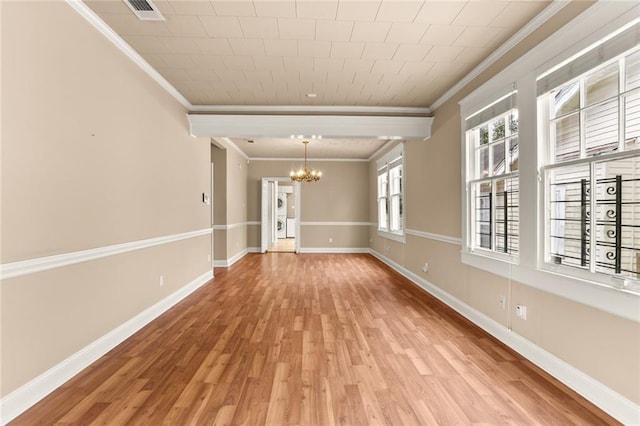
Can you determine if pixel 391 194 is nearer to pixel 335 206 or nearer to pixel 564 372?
pixel 335 206

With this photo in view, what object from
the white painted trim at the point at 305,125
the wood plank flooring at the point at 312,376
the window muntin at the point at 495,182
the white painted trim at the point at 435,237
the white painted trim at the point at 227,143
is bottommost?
the wood plank flooring at the point at 312,376

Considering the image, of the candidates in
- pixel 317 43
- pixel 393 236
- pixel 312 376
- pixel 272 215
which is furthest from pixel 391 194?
pixel 312 376

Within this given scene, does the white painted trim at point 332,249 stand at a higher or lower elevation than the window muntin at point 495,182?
lower

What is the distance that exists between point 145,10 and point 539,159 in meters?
3.28

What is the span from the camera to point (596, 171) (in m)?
2.08

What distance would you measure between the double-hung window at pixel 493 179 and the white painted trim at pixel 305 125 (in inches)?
47.9

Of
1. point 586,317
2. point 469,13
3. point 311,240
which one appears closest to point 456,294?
point 586,317

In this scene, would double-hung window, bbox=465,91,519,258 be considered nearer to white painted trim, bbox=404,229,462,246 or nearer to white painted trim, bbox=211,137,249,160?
white painted trim, bbox=404,229,462,246

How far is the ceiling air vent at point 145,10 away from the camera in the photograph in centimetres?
233

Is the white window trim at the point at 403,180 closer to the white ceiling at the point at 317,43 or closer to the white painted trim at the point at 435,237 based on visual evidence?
the white painted trim at the point at 435,237

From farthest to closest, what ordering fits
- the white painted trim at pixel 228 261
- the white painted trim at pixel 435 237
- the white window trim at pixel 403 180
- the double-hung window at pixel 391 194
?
the white painted trim at pixel 228 261
the double-hung window at pixel 391 194
the white window trim at pixel 403 180
the white painted trim at pixel 435 237

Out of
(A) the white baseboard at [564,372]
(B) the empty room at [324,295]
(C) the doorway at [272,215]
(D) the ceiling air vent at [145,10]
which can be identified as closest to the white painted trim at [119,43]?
(B) the empty room at [324,295]

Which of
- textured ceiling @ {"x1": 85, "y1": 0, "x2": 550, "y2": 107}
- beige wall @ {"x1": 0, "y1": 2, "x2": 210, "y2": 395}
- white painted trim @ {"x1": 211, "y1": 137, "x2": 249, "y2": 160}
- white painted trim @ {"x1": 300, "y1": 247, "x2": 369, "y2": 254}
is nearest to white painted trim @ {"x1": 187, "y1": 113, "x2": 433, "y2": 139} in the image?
textured ceiling @ {"x1": 85, "y1": 0, "x2": 550, "y2": 107}

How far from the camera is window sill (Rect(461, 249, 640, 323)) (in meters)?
1.82
